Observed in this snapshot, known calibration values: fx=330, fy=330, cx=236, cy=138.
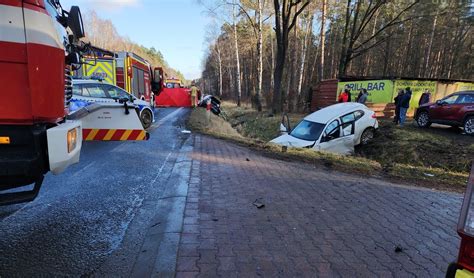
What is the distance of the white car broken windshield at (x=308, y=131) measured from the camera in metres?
11.7

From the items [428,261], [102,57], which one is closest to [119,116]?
[428,261]

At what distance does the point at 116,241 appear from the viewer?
3.74m

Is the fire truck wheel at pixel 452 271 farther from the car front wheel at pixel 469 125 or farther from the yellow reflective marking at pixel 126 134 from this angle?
the car front wheel at pixel 469 125

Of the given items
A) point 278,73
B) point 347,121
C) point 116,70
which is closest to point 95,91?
point 116,70

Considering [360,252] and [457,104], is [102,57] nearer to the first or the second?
[360,252]

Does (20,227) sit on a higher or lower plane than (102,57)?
lower

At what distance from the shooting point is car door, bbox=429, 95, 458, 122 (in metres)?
14.0

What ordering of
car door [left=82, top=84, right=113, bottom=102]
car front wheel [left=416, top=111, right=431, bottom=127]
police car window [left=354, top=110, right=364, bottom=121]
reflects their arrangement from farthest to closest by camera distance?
1. car front wheel [left=416, top=111, right=431, bottom=127]
2. police car window [left=354, top=110, right=364, bottom=121]
3. car door [left=82, top=84, right=113, bottom=102]

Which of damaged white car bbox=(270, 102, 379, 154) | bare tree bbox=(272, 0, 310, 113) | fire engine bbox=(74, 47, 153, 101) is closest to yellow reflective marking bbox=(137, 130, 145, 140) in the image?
damaged white car bbox=(270, 102, 379, 154)

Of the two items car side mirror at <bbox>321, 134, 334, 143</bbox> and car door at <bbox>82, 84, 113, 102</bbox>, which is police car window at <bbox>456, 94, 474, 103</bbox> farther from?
car door at <bbox>82, 84, 113, 102</bbox>

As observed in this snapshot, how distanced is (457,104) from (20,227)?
50.7ft

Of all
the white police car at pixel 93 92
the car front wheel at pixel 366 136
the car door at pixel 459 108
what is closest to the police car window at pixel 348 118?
the car front wheel at pixel 366 136

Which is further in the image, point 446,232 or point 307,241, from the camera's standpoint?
point 446,232

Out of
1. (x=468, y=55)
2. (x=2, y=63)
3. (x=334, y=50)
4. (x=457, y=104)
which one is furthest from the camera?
(x=334, y=50)
